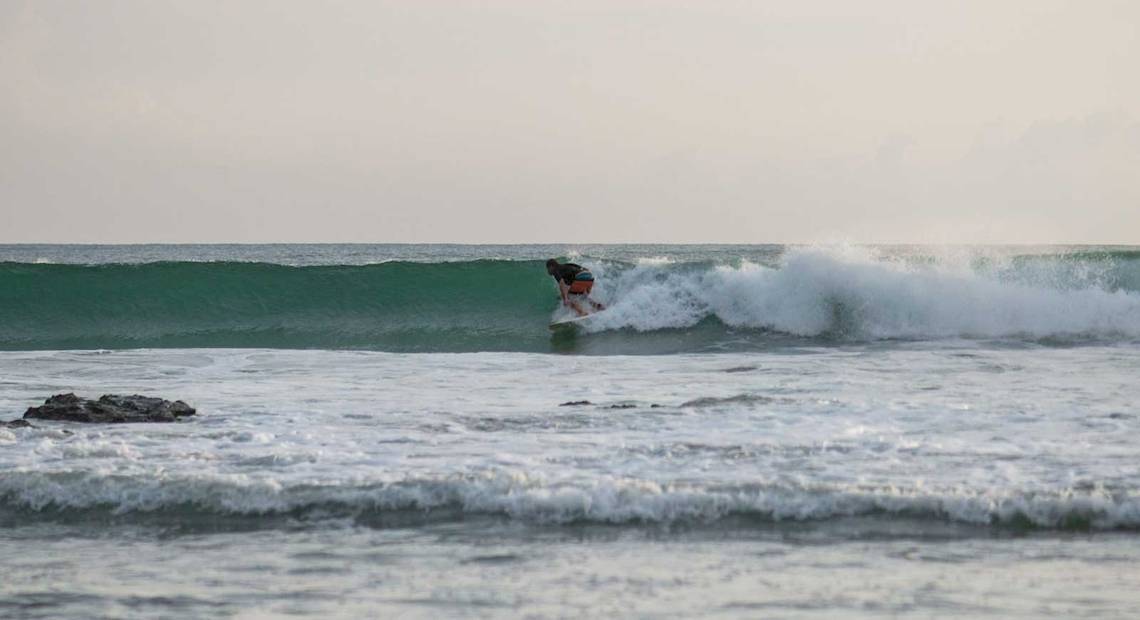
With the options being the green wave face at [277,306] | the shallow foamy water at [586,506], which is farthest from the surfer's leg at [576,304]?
the shallow foamy water at [586,506]

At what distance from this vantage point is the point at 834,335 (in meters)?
18.4

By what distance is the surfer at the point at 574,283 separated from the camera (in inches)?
803

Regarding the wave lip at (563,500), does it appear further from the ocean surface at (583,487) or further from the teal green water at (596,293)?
the teal green water at (596,293)

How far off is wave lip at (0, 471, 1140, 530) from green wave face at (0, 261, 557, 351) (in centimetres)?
1214

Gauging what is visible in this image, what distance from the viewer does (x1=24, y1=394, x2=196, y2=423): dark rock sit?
898cm

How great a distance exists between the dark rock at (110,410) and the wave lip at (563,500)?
2.11m

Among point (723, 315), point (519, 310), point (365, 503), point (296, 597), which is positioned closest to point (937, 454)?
point (365, 503)

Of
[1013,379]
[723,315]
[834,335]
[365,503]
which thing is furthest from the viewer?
[723,315]

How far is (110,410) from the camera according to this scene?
909 cm

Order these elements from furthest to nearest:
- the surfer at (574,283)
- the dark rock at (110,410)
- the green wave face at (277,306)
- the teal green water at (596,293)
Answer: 1. the green wave face at (277,306)
2. the surfer at (574,283)
3. the teal green water at (596,293)
4. the dark rock at (110,410)

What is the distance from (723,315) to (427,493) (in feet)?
45.8

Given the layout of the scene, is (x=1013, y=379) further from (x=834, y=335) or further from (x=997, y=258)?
(x=997, y=258)

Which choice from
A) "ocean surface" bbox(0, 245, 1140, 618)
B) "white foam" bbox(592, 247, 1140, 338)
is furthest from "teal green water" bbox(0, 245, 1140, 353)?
"ocean surface" bbox(0, 245, 1140, 618)

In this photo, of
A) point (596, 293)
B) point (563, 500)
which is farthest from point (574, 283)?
point (563, 500)
